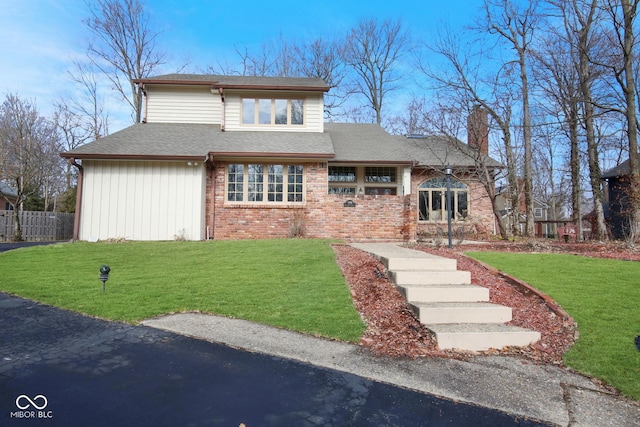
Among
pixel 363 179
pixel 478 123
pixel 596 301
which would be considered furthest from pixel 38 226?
pixel 596 301

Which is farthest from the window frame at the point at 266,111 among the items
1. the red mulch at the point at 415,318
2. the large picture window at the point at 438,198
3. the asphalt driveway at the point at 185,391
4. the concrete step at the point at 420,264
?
the asphalt driveway at the point at 185,391

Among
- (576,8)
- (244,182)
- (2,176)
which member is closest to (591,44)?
(576,8)

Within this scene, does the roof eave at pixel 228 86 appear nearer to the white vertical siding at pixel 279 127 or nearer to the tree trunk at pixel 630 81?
the white vertical siding at pixel 279 127

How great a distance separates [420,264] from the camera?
256 inches

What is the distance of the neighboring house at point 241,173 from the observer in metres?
12.3

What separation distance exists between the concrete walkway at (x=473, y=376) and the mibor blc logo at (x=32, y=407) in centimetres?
171

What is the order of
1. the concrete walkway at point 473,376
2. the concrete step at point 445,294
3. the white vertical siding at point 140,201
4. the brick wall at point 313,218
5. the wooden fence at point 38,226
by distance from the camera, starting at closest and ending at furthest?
the concrete walkway at point 473,376 < the concrete step at point 445,294 < the white vertical siding at point 140,201 < the brick wall at point 313,218 < the wooden fence at point 38,226

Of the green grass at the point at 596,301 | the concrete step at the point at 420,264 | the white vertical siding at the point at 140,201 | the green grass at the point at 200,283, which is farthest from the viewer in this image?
the white vertical siding at the point at 140,201

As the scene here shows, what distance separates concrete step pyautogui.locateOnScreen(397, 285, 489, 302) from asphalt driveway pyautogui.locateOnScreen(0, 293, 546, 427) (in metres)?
2.23

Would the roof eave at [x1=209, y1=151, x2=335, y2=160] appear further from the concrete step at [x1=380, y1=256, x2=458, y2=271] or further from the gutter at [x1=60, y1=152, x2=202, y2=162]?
the concrete step at [x1=380, y1=256, x2=458, y2=271]

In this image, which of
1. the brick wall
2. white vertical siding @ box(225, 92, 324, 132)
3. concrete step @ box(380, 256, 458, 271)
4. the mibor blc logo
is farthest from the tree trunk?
the mibor blc logo

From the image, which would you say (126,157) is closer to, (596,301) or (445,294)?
(445,294)

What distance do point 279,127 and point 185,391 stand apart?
516 inches

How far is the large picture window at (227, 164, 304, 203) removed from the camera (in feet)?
44.4
